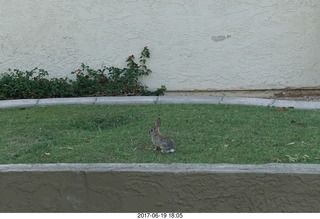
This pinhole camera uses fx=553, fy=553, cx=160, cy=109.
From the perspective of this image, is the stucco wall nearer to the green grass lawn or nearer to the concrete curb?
the green grass lawn

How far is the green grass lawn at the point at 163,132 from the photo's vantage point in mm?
5066

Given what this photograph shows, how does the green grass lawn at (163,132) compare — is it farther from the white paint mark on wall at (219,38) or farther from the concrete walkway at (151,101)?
the white paint mark on wall at (219,38)

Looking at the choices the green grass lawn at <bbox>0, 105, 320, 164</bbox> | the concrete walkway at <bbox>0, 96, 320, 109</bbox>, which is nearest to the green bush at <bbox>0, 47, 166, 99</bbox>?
the concrete walkway at <bbox>0, 96, 320, 109</bbox>

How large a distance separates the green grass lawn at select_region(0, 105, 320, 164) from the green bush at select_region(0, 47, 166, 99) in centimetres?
68

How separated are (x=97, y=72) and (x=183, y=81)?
1260 millimetres

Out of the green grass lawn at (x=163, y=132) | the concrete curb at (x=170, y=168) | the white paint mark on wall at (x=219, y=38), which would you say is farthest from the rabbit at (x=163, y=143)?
the white paint mark on wall at (x=219, y=38)

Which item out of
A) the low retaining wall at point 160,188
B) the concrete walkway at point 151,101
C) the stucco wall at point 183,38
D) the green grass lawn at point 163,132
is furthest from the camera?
the stucco wall at point 183,38

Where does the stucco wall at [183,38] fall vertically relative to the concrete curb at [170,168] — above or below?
above

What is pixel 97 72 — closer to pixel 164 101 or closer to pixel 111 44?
pixel 111 44

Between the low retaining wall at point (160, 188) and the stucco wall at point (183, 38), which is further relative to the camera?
the stucco wall at point (183, 38)

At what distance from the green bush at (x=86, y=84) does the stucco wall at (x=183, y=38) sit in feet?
0.41

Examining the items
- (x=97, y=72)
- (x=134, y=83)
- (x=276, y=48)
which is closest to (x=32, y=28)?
(x=97, y=72)

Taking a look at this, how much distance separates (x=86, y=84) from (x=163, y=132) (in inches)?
97.0

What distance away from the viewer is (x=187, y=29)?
7891 millimetres
